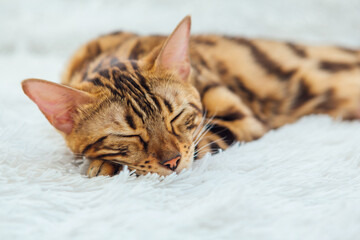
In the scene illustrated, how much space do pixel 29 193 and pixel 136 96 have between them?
346 mm

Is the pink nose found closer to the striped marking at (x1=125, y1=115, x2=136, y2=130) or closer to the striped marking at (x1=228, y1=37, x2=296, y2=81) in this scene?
the striped marking at (x1=125, y1=115, x2=136, y2=130)

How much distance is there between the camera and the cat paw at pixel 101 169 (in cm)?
84

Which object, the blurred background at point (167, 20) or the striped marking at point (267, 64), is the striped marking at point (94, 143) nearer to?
the striped marking at point (267, 64)

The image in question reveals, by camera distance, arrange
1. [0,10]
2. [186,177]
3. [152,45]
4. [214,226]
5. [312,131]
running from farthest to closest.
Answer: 1. [0,10]
2. [152,45]
3. [312,131]
4. [186,177]
5. [214,226]

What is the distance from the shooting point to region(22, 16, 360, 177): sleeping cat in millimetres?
858

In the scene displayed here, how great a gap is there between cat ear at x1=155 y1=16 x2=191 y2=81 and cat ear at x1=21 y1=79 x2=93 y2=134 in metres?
0.23

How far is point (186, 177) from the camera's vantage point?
2.69 ft

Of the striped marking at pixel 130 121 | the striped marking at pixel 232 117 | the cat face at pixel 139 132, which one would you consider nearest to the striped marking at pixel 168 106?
the cat face at pixel 139 132

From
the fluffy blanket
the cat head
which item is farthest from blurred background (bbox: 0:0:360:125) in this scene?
the cat head

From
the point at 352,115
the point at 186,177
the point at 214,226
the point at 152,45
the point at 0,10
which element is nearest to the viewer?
the point at 214,226

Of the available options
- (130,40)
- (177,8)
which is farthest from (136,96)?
(177,8)

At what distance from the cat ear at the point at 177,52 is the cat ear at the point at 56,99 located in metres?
0.23

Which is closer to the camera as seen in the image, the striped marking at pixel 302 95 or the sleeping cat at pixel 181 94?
the sleeping cat at pixel 181 94

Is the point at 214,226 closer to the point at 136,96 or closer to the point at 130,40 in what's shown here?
the point at 136,96
